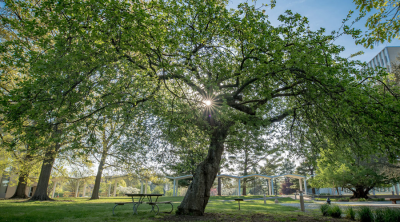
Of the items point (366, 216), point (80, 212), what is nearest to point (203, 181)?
point (80, 212)

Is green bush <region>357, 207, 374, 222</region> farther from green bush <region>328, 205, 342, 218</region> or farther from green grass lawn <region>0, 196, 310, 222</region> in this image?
green grass lawn <region>0, 196, 310, 222</region>

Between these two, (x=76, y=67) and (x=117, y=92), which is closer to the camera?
(x=76, y=67)

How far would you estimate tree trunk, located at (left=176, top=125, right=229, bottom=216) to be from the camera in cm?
921

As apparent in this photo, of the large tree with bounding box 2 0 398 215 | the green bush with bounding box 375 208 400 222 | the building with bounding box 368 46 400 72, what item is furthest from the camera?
the building with bounding box 368 46 400 72

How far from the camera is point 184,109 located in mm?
7855

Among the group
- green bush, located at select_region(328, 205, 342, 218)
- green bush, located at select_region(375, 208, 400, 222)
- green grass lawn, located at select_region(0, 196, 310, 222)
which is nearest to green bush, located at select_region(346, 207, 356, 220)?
green bush, located at select_region(328, 205, 342, 218)

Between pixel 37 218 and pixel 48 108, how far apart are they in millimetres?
4919

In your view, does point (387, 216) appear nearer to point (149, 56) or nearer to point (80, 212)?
point (149, 56)

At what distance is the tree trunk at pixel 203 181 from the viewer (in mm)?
9211

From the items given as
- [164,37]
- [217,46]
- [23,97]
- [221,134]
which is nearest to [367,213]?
[221,134]

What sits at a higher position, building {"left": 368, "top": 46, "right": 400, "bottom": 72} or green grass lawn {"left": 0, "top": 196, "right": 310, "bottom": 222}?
building {"left": 368, "top": 46, "right": 400, "bottom": 72}

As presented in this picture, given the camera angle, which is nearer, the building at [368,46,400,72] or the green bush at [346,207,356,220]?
the green bush at [346,207,356,220]

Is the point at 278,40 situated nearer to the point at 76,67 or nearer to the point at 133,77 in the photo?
the point at 133,77

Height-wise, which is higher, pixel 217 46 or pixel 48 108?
pixel 217 46
